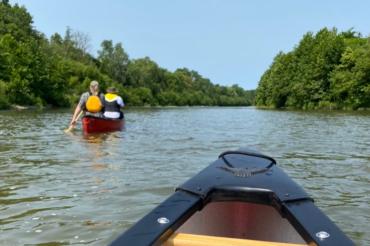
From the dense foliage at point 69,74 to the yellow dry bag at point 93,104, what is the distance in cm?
3334

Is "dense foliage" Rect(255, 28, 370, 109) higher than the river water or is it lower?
higher

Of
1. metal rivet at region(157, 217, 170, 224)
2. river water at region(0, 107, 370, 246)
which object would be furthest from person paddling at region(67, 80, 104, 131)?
metal rivet at region(157, 217, 170, 224)

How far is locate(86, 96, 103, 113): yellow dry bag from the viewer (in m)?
14.3

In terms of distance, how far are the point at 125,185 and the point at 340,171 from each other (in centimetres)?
364

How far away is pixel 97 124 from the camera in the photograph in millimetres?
14000

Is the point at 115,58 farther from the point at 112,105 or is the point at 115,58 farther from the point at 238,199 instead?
the point at 238,199

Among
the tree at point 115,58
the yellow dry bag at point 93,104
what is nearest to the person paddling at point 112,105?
the yellow dry bag at point 93,104

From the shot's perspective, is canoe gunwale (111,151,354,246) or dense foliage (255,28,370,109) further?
dense foliage (255,28,370,109)

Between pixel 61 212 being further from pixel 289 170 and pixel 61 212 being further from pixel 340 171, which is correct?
pixel 340 171

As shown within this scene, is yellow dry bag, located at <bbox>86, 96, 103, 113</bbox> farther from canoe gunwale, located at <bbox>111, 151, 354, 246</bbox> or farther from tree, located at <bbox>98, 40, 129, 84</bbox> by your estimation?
Result: tree, located at <bbox>98, 40, 129, 84</bbox>

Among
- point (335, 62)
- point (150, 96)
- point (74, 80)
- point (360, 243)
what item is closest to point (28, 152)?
point (360, 243)

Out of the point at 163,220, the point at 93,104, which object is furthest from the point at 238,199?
the point at 93,104

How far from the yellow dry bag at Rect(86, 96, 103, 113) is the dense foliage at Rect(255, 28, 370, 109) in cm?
3978

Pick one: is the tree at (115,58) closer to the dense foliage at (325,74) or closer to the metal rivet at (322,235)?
the dense foliage at (325,74)
